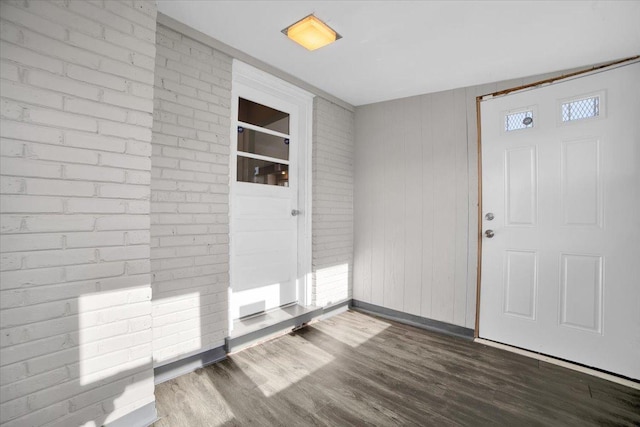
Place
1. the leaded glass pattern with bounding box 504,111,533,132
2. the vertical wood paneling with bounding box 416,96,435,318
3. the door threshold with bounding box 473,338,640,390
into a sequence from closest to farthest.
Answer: the door threshold with bounding box 473,338,640,390 < the leaded glass pattern with bounding box 504,111,533,132 < the vertical wood paneling with bounding box 416,96,435,318

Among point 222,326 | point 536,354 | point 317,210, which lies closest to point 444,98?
point 317,210

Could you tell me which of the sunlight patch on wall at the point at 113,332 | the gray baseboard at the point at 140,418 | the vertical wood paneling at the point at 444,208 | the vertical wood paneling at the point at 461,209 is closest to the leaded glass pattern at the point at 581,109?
the vertical wood paneling at the point at 461,209

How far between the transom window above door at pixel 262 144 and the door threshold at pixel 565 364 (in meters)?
2.73

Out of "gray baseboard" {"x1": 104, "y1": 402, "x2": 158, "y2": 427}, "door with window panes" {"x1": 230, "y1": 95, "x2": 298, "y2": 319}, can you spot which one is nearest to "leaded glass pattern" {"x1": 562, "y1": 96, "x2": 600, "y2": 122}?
"door with window panes" {"x1": 230, "y1": 95, "x2": 298, "y2": 319}

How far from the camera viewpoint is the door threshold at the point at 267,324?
2555 mm

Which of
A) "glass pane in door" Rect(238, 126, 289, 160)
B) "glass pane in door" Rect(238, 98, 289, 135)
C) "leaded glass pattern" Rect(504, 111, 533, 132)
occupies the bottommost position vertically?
"glass pane in door" Rect(238, 126, 289, 160)

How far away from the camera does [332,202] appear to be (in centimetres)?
359

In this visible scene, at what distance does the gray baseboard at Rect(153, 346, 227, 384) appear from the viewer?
2.09 metres

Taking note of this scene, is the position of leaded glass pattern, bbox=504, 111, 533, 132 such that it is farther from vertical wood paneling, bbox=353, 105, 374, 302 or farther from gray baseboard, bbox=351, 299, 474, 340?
gray baseboard, bbox=351, 299, 474, 340

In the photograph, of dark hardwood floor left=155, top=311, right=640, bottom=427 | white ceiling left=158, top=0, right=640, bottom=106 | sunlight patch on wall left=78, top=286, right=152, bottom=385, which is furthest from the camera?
white ceiling left=158, top=0, right=640, bottom=106

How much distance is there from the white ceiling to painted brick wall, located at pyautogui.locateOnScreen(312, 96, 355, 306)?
70cm

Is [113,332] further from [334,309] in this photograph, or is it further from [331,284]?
[334,309]

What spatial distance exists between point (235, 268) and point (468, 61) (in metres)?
2.91

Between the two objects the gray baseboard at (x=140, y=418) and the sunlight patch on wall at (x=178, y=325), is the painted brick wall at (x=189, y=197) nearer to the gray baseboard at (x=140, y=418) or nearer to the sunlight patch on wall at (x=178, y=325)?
the sunlight patch on wall at (x=178, y=325)
